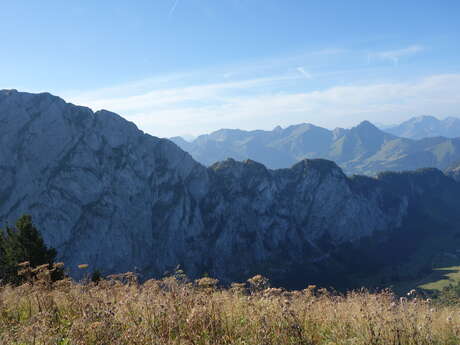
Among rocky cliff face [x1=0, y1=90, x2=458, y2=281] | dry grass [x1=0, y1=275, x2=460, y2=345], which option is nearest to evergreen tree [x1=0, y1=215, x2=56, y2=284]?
dry grass [x1=0, y1=275, x2=460, y2=345]

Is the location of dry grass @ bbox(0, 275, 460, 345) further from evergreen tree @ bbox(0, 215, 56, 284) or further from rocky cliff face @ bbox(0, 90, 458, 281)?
rocky cliff face @ bbox(0, 90, 458, 281)

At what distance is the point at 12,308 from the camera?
327 inches

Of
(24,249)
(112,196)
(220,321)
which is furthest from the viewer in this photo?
(112,196)

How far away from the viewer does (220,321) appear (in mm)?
6391

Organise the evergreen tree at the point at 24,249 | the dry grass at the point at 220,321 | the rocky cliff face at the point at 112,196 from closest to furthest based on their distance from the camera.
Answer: the dry grass at the point at 220,321, the evergreen tree at the point at 24,249, the rocky cliff face at the point at 112,196

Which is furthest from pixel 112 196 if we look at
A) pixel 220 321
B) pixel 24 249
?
Result: pixel 220 321

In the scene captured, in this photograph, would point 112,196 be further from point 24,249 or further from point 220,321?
point 220,321

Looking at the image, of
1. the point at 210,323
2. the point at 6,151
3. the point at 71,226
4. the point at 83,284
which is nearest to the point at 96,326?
the point at 210,323

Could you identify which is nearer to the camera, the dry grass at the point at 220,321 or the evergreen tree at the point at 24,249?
the dry grass at the point at 220,321

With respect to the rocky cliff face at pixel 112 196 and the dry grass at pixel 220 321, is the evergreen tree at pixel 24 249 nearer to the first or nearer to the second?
the dry grass at pixel 220 321

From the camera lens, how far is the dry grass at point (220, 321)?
5.90 m

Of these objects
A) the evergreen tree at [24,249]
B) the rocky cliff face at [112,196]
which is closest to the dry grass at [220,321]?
the evergreen tree at [24,249]

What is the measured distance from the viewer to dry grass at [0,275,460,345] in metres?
5.90

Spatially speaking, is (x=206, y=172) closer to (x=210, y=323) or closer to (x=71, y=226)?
(x=71, y=226)
